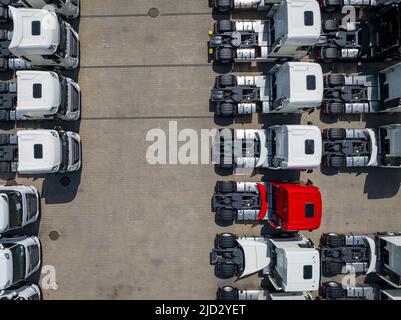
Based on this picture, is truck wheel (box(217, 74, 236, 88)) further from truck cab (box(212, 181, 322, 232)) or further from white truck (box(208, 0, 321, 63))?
truck cab (box(212, 181, 322, 232))

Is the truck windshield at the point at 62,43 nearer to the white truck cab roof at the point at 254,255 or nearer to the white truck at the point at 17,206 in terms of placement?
the white truck at the point at 17,206

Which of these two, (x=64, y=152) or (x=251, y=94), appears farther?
(x=251, y=94)

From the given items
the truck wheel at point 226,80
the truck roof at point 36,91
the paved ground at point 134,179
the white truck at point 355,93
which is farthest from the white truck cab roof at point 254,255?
the truck roof at point 36,91

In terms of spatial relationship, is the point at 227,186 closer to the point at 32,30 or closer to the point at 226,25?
the point at 226,25

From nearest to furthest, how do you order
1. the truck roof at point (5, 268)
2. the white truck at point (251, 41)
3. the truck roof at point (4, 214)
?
the truck roof at point (5, 268) → the truck roof at point (4, 214) → the white truck at point (251, 41)

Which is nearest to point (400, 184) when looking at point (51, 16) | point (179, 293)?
point (179, 293)

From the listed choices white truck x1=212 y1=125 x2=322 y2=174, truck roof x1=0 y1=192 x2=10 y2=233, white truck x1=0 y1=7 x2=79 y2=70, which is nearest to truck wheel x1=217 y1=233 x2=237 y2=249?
white truck x1=212 y1=125 x2=322 y2=174

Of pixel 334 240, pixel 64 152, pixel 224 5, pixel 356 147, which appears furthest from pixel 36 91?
pixel 334 240
